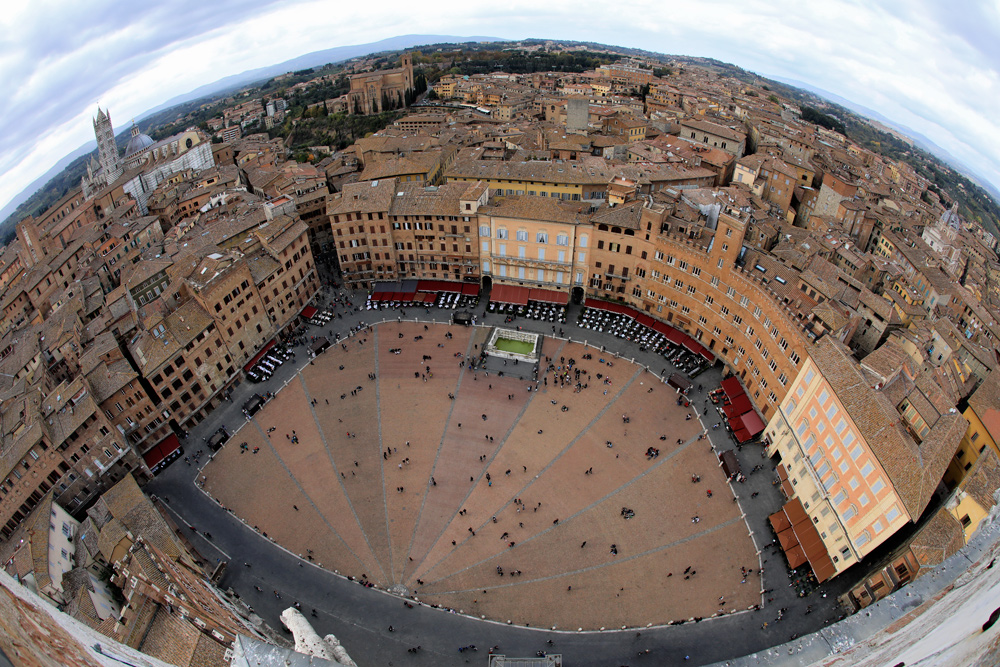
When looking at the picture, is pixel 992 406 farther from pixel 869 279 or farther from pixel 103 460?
pixel 103 460

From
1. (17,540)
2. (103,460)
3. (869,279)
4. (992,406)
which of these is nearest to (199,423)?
(103,460)

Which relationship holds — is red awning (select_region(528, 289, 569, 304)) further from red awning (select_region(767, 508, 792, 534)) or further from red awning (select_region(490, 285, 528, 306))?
red awning (select_region(767, 508, 792, 534))

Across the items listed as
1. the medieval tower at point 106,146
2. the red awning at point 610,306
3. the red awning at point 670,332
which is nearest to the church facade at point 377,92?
the medieval tower at point 106,146

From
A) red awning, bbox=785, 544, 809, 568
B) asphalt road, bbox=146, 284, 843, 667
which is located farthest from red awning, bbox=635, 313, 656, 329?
red awning, bbox=785, 544, 809, 568

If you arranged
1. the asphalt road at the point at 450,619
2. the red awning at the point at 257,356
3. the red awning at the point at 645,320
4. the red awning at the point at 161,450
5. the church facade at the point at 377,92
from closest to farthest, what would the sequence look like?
the asphalt road at the point at 450,619 → the red awning at the point at 161,450 → the red awning at the point at 257,356 → the red awning at the point at 645,320 → the church facade at the point at 377,92

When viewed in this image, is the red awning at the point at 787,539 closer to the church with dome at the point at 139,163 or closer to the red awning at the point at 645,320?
the red awning at the point at 645,320

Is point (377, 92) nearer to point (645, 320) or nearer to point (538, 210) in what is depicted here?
point (538, 210)
